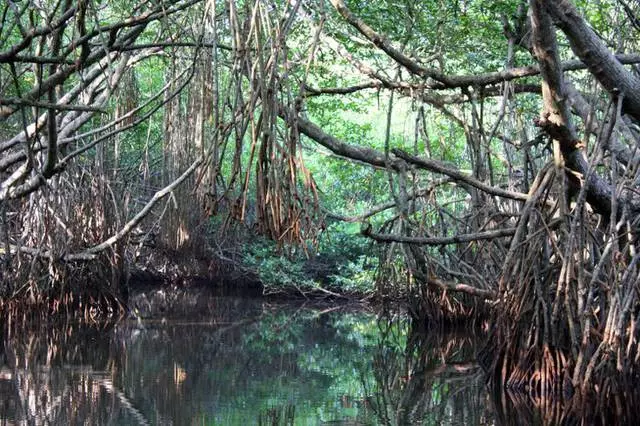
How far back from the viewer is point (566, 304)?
18.5 ft

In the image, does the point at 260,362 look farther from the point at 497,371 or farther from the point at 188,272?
the point at 188,272

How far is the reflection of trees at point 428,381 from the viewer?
5738 mm

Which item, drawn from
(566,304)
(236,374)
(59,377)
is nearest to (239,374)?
(236,374)

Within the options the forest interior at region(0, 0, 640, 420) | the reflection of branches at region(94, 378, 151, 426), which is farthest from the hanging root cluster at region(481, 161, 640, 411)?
the reflection of branches at region(94, 378, 151, 426)

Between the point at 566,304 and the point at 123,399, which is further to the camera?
the point at 123,399

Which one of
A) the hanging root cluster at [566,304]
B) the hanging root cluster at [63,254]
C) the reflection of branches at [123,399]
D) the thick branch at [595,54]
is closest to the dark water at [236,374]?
the reflection of branches at [123,399]

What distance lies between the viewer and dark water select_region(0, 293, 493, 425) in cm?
554

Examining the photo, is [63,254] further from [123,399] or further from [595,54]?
[595,54]

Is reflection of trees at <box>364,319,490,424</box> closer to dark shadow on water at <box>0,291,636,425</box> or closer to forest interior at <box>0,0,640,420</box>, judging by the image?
dark shadow on water at <box>0,291,636,425</box>

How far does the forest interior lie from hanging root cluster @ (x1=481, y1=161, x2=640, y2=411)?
0.05ft

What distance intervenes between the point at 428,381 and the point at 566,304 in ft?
5.84

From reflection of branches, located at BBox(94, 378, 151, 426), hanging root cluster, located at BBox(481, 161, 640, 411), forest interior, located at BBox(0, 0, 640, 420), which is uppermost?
forest interior, located at BBox(0, 0, 640, 420)

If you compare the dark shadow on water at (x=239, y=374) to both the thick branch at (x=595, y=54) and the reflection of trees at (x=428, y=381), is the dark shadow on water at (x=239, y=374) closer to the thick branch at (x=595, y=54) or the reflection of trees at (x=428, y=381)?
the reflection of trees at (x=428, y=381)

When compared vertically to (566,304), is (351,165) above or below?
above
